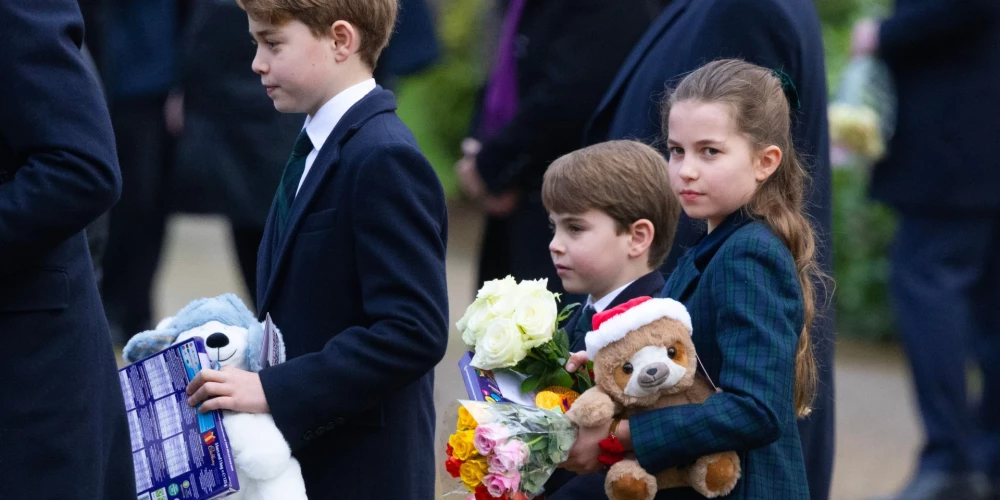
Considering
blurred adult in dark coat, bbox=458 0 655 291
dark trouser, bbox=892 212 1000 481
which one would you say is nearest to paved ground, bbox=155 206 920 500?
dark trouser, bbox=892 212 1000 481

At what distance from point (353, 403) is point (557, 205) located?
0.63 metres

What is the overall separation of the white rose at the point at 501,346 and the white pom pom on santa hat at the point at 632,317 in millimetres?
172

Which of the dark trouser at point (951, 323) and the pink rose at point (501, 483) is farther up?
the dark trouser at point (951, 323)

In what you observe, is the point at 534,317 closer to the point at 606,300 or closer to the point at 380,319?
the point at 380,319

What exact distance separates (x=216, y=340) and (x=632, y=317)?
826 millimetres

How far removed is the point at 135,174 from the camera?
6.91 m

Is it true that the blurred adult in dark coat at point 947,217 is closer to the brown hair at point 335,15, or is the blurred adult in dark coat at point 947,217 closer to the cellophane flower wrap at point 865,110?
the cellophane flower wrap at point 865,110

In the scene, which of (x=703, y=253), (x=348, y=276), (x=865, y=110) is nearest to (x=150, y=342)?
(x=348, y=276)

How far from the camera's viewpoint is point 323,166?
2906mm

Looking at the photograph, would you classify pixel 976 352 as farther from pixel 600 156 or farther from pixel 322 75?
pixel 322 75

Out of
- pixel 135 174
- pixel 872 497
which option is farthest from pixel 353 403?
pixel 135 174

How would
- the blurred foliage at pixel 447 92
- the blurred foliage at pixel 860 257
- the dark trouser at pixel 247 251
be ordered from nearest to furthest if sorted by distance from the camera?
the dark trouser at pixel 247 251
the blurred foliage at pixel 860 257
the blurred foliage at pixel 447 92

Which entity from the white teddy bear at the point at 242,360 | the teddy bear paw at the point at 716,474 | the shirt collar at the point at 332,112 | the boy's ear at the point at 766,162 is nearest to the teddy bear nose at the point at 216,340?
the white teddy bear at the point at 242,360

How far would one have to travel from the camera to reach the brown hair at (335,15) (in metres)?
2.88
